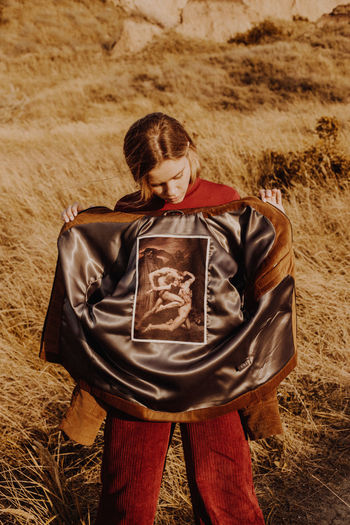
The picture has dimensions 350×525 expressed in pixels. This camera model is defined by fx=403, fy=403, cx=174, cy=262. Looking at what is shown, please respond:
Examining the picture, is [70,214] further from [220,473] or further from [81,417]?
[220,473]

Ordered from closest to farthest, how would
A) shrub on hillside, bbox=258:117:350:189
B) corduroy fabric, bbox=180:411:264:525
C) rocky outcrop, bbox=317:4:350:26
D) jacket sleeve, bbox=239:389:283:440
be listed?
corduroy fabric, bbox=180:411:264:525
jacket sleeve, bbox=239:389:283:440
shrub on hillside, bbox=258:117:350:189
rocky outcrop, bbox=317:4:350:26

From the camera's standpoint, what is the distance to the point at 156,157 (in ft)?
5.66

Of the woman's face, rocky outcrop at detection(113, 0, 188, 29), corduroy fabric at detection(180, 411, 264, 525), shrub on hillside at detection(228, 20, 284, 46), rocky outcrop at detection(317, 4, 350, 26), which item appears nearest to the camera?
corduroy fabric at detection(180, 411, 264, 525)

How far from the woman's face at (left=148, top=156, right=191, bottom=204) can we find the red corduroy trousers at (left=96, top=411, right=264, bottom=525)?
0.93 meters

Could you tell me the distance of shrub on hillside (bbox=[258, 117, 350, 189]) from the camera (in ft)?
13.8

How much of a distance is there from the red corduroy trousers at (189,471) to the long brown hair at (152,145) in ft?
3.29

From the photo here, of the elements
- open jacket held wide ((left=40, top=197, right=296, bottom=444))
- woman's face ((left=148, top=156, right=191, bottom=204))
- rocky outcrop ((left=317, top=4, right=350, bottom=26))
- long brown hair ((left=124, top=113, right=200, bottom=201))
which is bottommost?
open jacket held wide ((left=40, top=197, right=296, bottom=444))

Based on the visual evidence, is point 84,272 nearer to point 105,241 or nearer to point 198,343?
point 105,241

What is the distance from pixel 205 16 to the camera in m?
23.8

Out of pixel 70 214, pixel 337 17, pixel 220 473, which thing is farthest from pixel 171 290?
pixel 337 17

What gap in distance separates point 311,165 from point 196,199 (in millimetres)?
3011

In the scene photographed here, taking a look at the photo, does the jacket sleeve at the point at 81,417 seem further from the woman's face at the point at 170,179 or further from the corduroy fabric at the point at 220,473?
the woman's face at the point at 170,179

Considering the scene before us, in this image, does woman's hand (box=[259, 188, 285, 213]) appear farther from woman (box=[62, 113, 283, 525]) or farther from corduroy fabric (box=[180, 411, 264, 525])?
corduroy fabric (box=[180, 411, 264, 525])

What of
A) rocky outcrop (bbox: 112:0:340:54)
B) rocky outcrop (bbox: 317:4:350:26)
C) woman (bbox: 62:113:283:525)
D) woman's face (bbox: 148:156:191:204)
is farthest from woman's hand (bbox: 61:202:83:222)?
rocky outcrop (bbox: 112:0:340:54)
